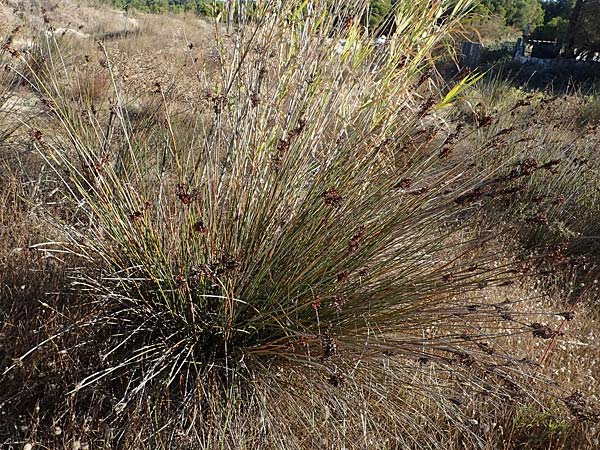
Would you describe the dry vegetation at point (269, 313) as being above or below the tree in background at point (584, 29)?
above

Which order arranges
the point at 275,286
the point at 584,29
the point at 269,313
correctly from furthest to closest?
the point at 584,29
the point at 275,286
the point at 269,313

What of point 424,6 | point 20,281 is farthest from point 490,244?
point 20,281

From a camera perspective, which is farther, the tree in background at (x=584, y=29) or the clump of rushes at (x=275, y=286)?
the tree in background at (x=584, y=29)

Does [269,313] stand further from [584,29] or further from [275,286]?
[584,29]

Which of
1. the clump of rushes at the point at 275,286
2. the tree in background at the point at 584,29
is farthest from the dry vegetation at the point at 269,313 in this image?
the tree in background at the point at 584,29

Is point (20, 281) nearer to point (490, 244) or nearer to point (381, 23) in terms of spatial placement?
point (381, 23)

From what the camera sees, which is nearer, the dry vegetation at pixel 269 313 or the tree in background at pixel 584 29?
the dry vegetation at pixel 269 313

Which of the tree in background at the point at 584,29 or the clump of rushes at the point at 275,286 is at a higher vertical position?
the clump of rushes at the point at 275,286

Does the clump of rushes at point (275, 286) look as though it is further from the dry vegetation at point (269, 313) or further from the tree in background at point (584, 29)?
the tree in background at point (584, 29)

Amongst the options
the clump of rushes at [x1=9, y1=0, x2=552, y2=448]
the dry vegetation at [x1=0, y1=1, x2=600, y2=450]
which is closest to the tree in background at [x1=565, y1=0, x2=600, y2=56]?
the dry vegetation at [x1=0, y1=1, x2=600, y2=450]

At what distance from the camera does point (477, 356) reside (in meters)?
1.67

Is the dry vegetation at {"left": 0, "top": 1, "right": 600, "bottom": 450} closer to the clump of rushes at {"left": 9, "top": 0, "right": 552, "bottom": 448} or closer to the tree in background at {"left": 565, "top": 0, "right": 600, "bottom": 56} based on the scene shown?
the clump of rushes at {"left": 9, "top": 0, "right": 552, "bottom": 448}

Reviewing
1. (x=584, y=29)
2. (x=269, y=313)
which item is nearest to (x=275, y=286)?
(x=269, y=313)

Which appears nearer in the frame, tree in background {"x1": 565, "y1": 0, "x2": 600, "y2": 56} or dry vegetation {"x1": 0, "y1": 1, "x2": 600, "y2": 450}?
dry vegetation {"x1": 0, "y1": 1, "x2": 600, "y2": 450}
